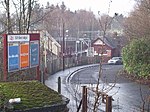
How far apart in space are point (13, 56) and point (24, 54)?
796 millimetres

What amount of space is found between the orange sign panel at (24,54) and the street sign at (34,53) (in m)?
0.33

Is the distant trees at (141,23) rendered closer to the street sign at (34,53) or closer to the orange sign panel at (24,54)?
the street sign at (34,53)

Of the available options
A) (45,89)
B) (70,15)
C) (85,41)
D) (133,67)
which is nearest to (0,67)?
(45,89)

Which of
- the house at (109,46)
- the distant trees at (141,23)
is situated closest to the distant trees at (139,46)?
the distant trees at (141,23)

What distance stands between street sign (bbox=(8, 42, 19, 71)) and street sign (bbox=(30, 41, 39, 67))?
3.63 ft

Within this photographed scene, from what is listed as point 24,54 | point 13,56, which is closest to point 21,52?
point 24,54

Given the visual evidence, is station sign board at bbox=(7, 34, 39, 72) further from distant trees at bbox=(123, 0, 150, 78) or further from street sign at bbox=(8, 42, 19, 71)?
distant trees at bbox=(123, 0, 150, 78)

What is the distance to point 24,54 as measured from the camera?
46.6 feet

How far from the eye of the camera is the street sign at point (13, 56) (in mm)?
13305

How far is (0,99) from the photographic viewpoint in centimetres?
1042

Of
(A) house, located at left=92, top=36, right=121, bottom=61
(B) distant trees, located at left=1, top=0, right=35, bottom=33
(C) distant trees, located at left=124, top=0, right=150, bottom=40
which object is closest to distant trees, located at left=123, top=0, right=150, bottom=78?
(C) distant trees, located at left=124, top=0, right=150, bottom=40

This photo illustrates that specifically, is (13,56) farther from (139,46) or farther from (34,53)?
(139,46)

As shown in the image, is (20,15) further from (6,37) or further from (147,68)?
(147,68)

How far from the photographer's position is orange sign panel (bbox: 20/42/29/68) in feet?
45.9
